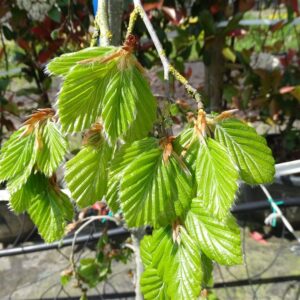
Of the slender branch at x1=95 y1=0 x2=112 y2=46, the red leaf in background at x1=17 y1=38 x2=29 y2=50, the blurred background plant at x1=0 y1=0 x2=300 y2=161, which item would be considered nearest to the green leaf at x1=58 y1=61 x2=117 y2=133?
the slender branch at x1=95 y1=0 x2=112 y2=46

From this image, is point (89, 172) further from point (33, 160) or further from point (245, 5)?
point (245, 5)

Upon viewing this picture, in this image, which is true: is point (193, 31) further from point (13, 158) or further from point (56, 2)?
point (13, 158)

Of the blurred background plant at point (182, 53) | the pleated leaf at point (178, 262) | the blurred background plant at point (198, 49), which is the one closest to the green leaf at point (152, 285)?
the pleated leaf at point (178, 262)

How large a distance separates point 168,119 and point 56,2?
42.9 inches

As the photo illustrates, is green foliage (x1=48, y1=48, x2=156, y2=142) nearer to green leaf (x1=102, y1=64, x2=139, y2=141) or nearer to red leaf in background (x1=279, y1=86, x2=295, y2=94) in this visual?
green leaf (x1=102, y1=64, x2=139, y2=141)

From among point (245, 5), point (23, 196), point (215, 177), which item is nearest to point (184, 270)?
point (215, 177)

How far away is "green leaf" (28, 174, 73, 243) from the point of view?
0.49 m

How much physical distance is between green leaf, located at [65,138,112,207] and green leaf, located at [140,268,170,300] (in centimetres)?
16

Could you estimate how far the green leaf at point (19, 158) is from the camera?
1.44 feet

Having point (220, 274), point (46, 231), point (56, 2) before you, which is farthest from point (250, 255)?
point (46, 231)

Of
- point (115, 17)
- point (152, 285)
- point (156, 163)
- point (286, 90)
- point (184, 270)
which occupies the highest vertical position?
point (115, 17)

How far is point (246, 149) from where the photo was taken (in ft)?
1.24

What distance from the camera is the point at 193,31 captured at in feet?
5.62

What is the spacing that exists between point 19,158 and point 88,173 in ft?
0.28
